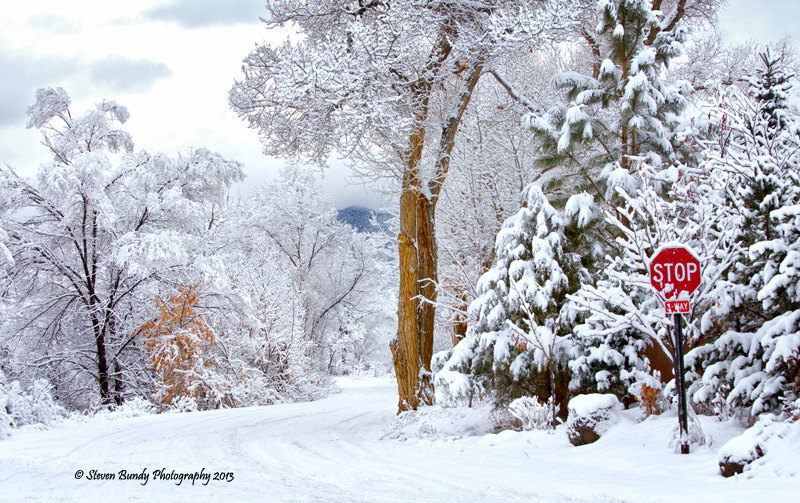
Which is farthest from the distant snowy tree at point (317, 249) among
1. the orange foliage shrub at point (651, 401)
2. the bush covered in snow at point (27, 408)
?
the orange foliage shrub at point (651, 401)

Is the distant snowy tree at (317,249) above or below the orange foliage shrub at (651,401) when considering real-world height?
above

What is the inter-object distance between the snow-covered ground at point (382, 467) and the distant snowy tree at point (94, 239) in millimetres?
5755

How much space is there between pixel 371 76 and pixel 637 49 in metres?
4.59

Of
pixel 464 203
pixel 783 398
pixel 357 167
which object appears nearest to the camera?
pixel 783 398

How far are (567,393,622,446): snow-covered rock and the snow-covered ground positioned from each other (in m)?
0.11

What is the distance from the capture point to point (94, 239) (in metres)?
13.4

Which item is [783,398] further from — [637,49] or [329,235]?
[329,235]

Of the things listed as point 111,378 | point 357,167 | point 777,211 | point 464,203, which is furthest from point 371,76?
point 111,378

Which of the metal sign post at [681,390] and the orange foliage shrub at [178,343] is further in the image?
the orange foliage shrub at [178,343]

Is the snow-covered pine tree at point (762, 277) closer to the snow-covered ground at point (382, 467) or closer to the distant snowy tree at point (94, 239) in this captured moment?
the snow-covered ground at point (382, 467)

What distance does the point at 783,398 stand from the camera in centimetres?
473

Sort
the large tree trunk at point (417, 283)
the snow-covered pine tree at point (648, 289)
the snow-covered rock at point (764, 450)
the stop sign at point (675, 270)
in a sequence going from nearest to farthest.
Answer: the snow-covered rock at point (764, 450) < the stop sign at point (675, 270) < the snow-covered pine tree at point (648, 289) < the large tree trunk at point (417, 283)

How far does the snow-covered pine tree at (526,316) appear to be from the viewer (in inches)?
278

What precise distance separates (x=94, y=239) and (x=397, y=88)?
9499mm
